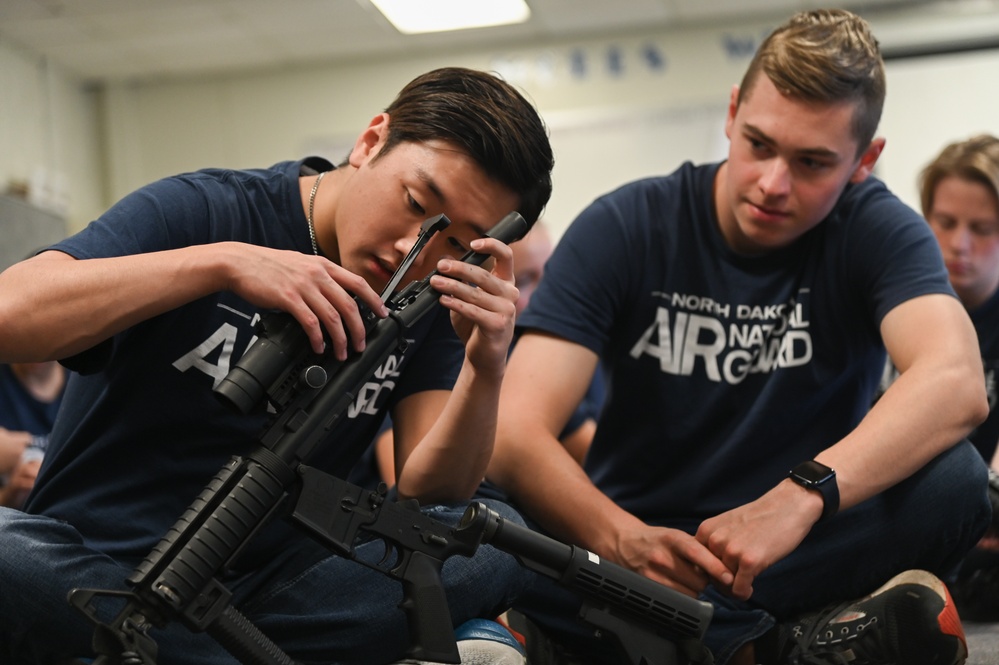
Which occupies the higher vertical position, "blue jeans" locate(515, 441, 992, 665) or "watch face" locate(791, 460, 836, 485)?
"watch face" locate(791, 460, 836, 485)

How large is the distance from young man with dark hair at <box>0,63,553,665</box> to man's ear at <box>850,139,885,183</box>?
2.27ft

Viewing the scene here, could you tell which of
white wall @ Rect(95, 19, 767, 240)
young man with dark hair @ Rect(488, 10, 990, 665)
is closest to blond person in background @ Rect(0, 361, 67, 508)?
young man with dark hair @ Rect(488, 10, 990, 665)

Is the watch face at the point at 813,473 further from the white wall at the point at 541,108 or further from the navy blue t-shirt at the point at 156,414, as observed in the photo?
the white wall at the point at 541,108

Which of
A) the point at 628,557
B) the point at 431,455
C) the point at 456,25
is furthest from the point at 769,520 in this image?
the point at 456,25

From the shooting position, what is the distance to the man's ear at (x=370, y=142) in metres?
1.50

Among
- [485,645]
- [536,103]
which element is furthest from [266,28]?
[485,645]

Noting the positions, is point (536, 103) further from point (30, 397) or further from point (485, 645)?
point (485, 645)

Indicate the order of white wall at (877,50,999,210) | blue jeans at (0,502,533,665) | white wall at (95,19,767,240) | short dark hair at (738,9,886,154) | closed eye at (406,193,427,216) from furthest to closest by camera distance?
white wall at (95,19,767,240), white wall at (877,50,999,210), short dark hair at (738,9,886,154), closed eye at (406,193,427,216), blue jeans at (0,502,533,665)

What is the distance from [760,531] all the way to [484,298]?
1.72ft

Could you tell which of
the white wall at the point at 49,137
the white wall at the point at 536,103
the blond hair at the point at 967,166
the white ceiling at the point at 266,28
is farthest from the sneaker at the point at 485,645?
the white wall at the point at 49,137

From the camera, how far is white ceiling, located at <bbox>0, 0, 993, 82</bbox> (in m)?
5.44

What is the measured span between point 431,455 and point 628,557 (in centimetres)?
34

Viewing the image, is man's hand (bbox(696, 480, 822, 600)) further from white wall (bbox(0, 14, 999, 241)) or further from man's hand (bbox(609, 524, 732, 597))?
white wall (bbox(0, 14, 999, 241))

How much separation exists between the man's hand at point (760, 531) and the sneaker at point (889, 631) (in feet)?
0.56
